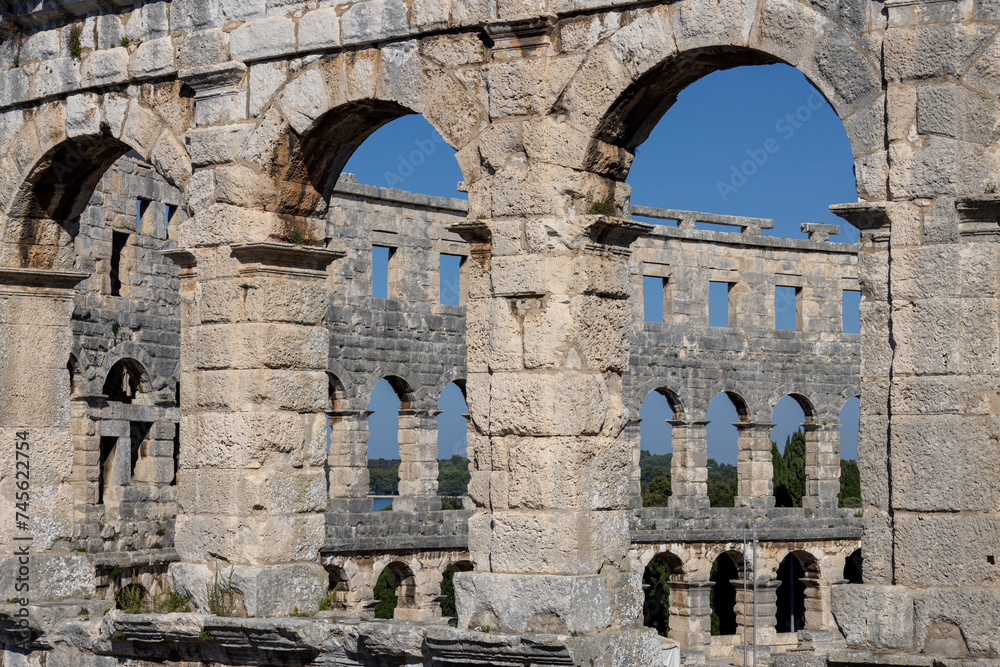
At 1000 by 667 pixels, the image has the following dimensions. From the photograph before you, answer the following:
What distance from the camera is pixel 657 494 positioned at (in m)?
34.5

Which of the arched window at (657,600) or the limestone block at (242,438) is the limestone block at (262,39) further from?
the arched window at (657,600)

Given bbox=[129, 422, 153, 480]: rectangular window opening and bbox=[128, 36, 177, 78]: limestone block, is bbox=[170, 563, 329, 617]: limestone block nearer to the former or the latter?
bbox=[128, 36, 177, 78]: limestone block

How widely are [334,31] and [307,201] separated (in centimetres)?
133

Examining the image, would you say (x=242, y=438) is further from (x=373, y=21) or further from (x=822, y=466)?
(x=822, y=466)

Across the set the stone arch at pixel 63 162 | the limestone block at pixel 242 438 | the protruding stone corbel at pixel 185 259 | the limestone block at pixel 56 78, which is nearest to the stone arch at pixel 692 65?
the limestone block at pixel 242 438

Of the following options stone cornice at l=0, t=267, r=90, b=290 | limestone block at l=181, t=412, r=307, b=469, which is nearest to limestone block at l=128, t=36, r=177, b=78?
stone cornice at l=0, t=267, r=90, b=290

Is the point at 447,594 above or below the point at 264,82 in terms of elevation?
below

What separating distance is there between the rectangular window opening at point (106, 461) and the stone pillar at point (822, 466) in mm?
12673

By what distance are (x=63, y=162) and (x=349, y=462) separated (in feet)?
32.5

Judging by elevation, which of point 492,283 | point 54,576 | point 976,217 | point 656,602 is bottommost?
point 656,602

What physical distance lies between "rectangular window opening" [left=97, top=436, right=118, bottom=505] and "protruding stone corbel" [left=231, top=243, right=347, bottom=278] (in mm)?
8656

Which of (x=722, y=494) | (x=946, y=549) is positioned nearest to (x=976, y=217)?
(x=946, y=549)

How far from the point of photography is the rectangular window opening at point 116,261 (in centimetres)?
1866

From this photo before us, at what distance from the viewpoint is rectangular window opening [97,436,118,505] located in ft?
59.5
